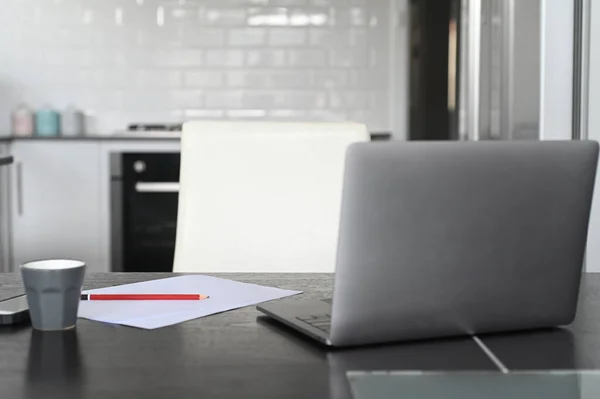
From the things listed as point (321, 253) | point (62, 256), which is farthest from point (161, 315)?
point (62, 256)

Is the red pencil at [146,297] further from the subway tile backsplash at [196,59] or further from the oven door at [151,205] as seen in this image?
the subway tile backsplash at [196,59]

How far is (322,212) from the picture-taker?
1.95m

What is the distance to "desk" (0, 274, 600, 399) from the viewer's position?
81cm

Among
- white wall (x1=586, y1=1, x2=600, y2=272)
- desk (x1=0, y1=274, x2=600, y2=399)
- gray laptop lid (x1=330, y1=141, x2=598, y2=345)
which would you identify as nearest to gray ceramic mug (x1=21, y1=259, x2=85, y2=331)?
desk (x1=0, y1=274, x2=600, y2=399)

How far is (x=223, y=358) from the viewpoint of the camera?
36.5 inches

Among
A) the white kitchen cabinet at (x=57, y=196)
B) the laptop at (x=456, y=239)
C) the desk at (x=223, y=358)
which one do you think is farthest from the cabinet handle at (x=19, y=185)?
the laptop at (x=456, y=239)

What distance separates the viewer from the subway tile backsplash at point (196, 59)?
4719mm

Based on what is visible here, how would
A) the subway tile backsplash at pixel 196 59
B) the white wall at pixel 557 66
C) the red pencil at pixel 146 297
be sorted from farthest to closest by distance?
the subway tile backsplash at pixel 196 59 < the white wall at pixel 557 66 < the red pencil at pixel 146 297

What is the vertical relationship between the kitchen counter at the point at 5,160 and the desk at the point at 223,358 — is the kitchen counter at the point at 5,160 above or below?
above

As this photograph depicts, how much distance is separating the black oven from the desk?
9.61ft

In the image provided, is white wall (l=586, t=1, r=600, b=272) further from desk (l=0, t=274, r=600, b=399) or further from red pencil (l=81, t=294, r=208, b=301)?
red pencil (l=81, t=294, r=208, b=301)

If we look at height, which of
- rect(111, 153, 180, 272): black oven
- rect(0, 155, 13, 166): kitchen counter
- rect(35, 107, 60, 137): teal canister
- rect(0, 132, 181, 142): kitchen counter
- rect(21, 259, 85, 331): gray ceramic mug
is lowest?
rect(111, 153, 180, 272): black oven

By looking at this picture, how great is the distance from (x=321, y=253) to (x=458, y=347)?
3.12 feet

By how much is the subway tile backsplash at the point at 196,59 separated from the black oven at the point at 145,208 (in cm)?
75
